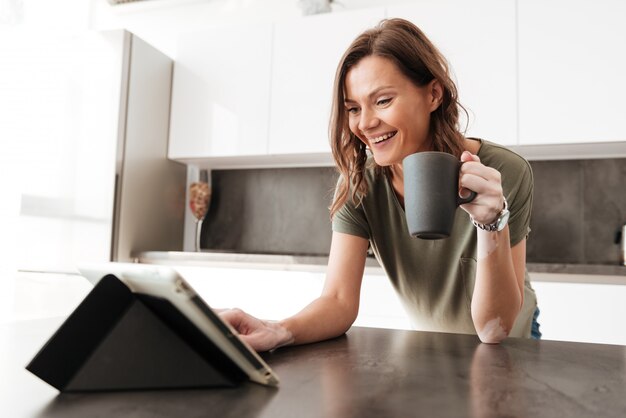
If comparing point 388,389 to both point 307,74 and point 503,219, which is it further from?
point 307,74

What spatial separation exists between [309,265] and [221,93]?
1072mm

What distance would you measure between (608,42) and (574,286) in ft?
3.32

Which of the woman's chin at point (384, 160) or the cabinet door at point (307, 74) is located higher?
the cabinet door at point (307, 74)

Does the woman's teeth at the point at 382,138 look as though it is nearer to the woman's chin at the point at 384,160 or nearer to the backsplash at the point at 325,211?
the woman's chin at the point at 384,160

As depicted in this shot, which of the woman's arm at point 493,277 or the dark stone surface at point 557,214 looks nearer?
the woman's arm at point 493,277

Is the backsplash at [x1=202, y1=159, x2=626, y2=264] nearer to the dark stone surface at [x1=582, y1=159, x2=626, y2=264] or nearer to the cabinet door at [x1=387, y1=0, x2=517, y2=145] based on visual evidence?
the dark stone surface at [x1=582, y1=159, x2=626, y2=264]

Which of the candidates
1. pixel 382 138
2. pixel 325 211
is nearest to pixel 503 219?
Answer: pixel 382 138

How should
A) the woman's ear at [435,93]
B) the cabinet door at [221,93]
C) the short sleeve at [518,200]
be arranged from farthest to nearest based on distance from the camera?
the cabinet door at [221,93] → the woman's ear at [435,93] → the short sleeve at [518,200]

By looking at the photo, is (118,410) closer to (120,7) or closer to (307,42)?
(307,42)

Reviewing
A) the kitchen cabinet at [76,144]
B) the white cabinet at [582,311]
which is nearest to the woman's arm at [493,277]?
the white cabinet at [582,311]

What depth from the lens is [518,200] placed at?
1.05m

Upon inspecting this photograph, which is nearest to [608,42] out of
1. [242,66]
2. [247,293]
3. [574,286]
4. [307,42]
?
[574,286]

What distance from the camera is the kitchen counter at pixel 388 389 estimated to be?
Result: 1.26 ft

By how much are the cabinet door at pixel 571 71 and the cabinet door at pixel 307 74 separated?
0.71 metres
